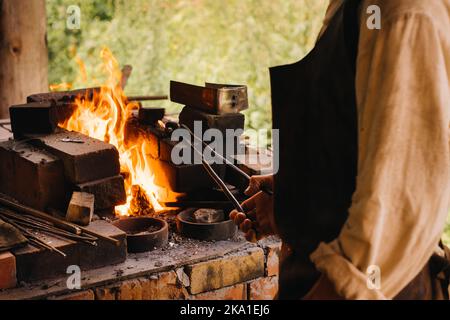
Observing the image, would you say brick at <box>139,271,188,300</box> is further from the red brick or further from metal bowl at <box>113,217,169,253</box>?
the red brick

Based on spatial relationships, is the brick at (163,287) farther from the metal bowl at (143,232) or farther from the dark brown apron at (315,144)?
the dark brown apron at (315,144)

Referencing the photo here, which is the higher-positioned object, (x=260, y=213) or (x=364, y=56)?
(x=364, y=56)

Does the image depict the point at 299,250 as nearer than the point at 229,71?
Yes

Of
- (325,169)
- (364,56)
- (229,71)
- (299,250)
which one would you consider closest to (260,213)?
(299,250)

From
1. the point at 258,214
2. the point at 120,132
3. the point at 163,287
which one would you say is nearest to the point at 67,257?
the point at 163,287

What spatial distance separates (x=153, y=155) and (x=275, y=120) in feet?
6.77

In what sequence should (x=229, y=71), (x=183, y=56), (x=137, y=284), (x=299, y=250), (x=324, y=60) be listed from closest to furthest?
(x=324, y=60) → (x=299, y=250) → (x=137, y=284) → (x=229, y=71) → (x=183, y=56)

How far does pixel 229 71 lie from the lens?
817cm

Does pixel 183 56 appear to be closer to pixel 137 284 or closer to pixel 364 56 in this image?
pixel 137 284

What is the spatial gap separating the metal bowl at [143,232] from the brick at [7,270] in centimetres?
62

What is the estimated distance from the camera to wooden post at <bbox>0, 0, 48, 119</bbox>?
5398mm

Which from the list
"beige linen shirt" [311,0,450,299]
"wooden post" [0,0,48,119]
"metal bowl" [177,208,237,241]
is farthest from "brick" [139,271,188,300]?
"wooden post" [0,0,48,119]

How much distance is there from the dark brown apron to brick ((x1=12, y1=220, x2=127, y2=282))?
1.27m

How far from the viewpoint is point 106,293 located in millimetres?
2707
